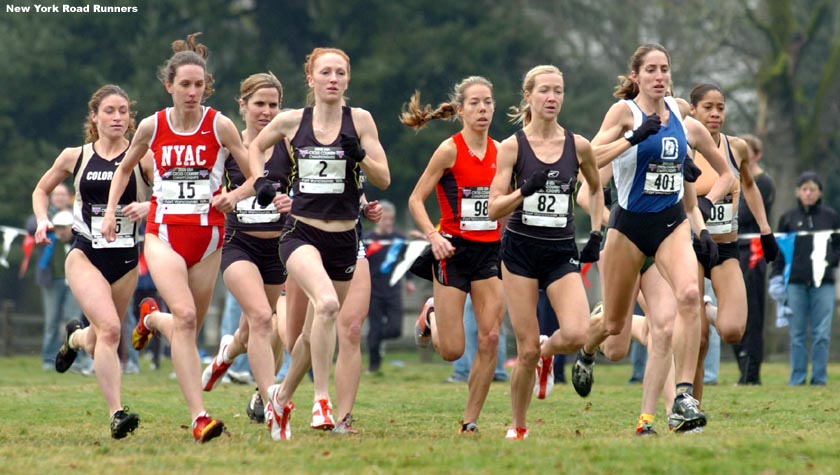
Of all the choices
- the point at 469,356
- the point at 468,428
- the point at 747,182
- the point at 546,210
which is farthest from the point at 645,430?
the point at 469,356

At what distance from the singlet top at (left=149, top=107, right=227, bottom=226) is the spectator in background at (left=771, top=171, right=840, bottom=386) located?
8634 millimetres

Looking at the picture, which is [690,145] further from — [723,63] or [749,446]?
[723,63]

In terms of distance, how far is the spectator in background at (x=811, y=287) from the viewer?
15.9m

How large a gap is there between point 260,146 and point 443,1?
84.1ft

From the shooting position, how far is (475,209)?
9.94 m

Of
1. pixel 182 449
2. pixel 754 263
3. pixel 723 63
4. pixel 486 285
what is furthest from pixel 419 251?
pixel 723 63

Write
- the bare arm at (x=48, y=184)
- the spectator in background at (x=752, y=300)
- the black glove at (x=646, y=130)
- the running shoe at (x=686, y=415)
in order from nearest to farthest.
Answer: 1. the black glove at (x=646, y=130)
2. the running shoe at (x=686, y=415)
3. the bare arm at (x=48, y=184)
4. the spectator in background at (x=752, y=300)

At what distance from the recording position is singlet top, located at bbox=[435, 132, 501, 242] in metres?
9.93

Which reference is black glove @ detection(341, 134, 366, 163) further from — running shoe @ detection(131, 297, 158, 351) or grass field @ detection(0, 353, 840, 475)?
running shoe @ detection(131, 297, 158, 351)

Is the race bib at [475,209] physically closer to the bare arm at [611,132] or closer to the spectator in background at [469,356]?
the bare arm at [611,132]

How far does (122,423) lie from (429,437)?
1922mm

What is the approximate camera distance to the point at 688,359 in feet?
30.5

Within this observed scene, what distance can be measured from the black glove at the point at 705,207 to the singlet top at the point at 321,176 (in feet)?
8.57

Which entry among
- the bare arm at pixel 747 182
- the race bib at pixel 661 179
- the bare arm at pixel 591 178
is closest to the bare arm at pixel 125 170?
the bare arm at pixel 591 178
